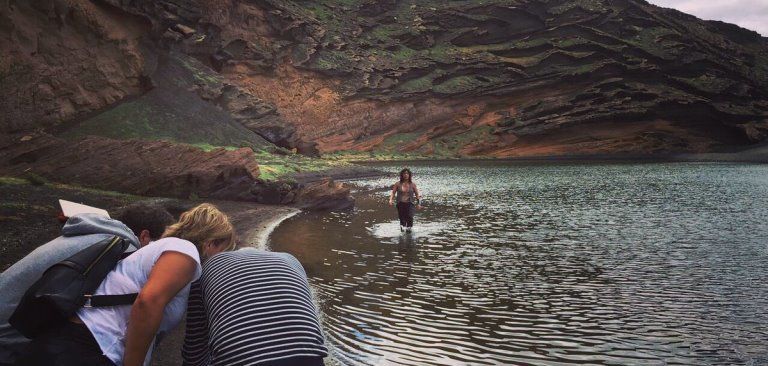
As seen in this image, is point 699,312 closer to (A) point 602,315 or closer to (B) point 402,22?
(A) point 602,315

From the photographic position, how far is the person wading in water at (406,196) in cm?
1866

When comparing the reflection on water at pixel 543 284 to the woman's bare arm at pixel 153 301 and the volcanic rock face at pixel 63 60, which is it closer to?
the woman's bare arm at pixel 153 301

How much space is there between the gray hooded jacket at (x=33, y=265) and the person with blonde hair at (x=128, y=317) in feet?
0.76

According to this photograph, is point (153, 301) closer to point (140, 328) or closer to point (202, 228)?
point (140, 328)

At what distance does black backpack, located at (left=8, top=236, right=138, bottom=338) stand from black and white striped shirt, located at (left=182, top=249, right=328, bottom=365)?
0.52 m

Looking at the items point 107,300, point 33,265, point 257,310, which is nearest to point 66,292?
point 107,300

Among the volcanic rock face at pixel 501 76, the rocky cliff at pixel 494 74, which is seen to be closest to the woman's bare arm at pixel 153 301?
the rocky cliff at pixel 494 74

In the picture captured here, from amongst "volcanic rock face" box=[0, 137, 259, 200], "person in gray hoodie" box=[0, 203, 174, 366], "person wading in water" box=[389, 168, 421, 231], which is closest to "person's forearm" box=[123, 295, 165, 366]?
"person in gray hoodie" box=[0, 203, 174, 366]

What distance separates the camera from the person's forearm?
10.7 ft

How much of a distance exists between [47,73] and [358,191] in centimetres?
1833

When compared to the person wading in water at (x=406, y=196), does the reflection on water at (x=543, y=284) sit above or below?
below

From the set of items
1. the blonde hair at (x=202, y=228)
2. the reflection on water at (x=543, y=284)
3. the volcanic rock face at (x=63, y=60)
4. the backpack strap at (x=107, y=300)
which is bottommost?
the reflection on water at (x=543, y=284)

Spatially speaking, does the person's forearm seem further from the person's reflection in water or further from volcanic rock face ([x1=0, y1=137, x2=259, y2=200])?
volcanic rock face ([x1=0, y1=137, x2=259, y2=200])

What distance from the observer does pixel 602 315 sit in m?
9.52
